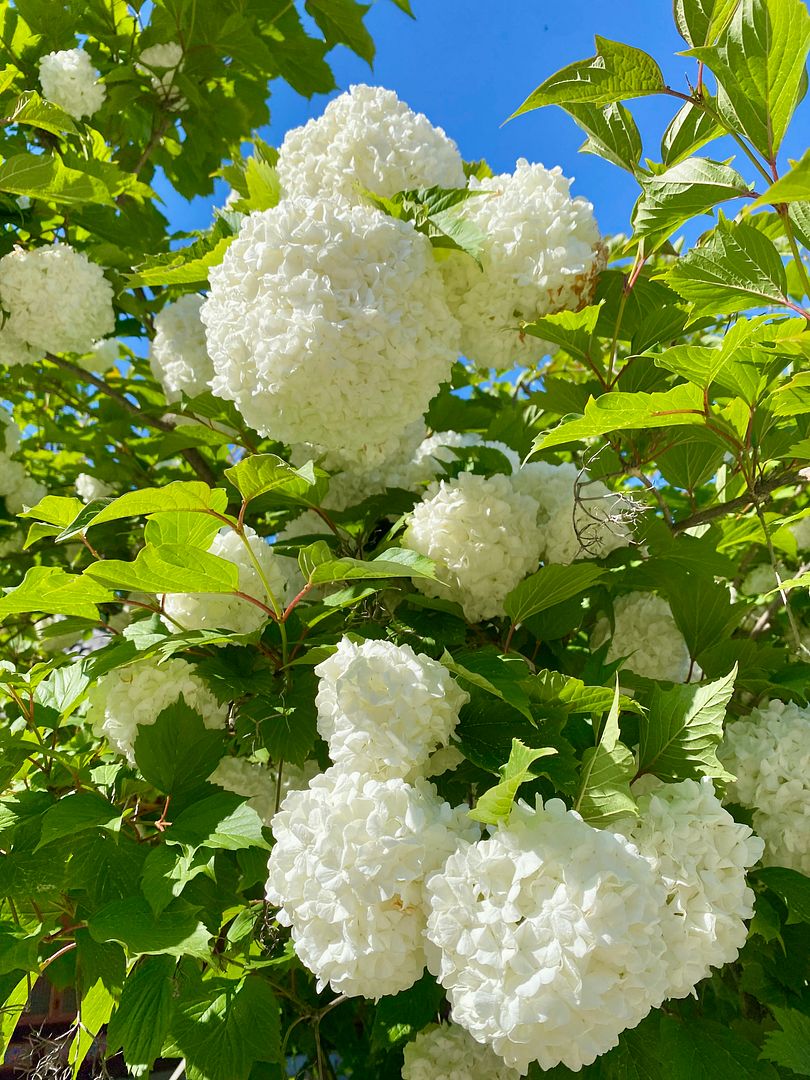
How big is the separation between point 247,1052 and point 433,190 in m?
1.42

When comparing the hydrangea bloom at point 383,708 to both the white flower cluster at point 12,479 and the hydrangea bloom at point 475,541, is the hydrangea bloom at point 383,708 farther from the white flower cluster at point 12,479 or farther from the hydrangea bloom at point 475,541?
the white flower cluster at point 12,479

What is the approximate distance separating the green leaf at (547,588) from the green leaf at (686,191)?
0.51 m

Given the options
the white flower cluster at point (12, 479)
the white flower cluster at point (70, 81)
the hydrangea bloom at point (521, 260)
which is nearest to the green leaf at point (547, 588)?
the hydrangea bloom at point (521, 260)

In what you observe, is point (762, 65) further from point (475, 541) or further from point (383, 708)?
point (383, 708)

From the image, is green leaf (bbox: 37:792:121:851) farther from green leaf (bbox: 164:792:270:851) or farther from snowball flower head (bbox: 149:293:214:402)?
snowball flower head (bbox: 149:293:214:402)

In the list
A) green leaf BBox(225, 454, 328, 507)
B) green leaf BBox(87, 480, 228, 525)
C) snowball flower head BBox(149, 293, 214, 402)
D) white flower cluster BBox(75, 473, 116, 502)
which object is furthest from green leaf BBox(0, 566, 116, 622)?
white flower cluster BBox(75, 473, 116, 502)

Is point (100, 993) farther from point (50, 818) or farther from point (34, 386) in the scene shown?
point (34, 386)

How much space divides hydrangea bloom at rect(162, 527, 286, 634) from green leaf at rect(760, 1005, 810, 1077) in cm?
97

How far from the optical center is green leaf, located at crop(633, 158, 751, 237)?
110 centimetres

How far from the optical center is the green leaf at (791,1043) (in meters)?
1.13

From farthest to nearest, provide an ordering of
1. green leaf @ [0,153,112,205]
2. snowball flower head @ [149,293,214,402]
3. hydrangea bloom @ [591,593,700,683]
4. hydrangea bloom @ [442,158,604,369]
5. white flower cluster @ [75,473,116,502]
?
1. white flower cluster @ [75,473,116,502]
2. snowball flower head @ [149,293,214,402]
3. green leaf @ [0,153,112,205]
4. hydrangea bloom @ [591,593,700,683]
5. hydrangea bloom @ [442,158,604,369]

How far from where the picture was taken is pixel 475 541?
146 centimetres

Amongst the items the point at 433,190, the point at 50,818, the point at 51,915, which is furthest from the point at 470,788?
the point at 433,190

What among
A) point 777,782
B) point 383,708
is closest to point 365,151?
point 383,708
